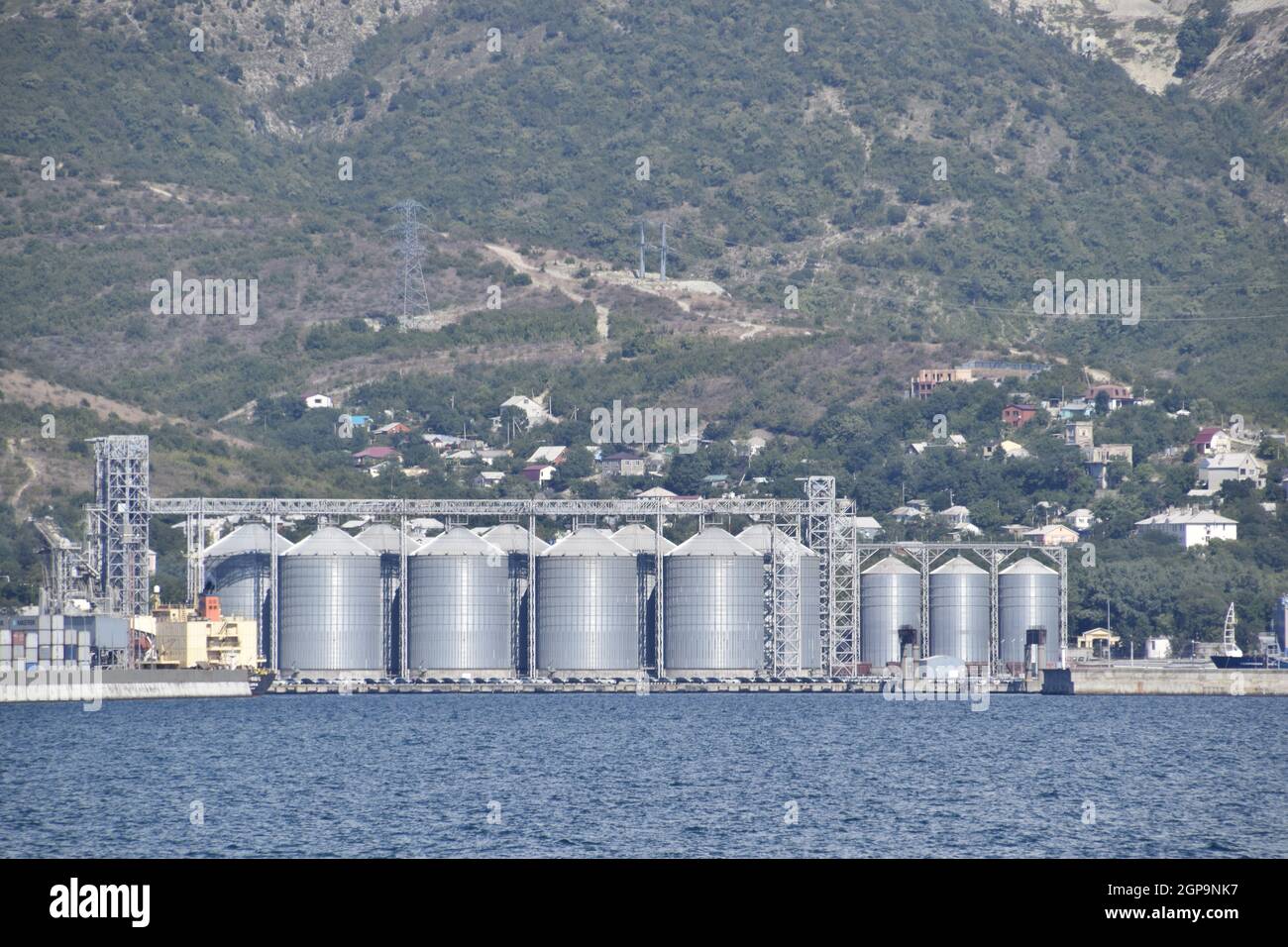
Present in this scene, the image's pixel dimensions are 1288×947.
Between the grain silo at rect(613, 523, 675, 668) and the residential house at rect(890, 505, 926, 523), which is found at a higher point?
the residential house at rect(890, 505, 926, 523)

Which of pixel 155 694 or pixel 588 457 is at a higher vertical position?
pixel 588 457

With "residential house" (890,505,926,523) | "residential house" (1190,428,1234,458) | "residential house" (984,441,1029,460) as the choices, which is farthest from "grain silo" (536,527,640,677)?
"residential house" (1190,428,1234,458)

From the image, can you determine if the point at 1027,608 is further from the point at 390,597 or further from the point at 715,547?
the point at 390,597

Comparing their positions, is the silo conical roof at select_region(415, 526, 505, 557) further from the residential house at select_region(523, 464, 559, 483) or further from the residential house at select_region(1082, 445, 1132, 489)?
the residential house at select_region(1082, 445, 1132, 489)

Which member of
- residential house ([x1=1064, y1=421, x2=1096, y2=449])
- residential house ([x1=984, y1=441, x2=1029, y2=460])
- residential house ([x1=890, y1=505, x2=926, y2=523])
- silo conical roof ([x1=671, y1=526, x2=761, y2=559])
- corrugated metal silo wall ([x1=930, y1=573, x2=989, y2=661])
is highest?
residential house ([x1=1064, y1=421, x2=1096, y2=449])
